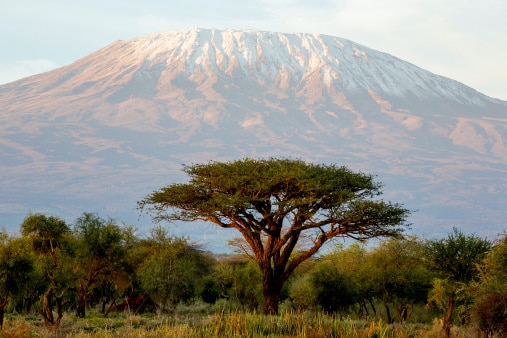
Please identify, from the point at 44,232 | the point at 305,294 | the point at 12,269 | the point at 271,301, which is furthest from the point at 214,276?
the point at 12,269

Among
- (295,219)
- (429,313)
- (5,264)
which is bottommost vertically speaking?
(429,313)

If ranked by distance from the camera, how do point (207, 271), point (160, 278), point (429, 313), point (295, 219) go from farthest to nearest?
1. point (207, 271)
2. point (429, 313)
3. point (160, 278)
4. point (295, 219)

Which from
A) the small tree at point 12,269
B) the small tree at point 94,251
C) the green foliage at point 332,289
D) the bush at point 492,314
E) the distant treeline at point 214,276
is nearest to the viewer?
the bush at point 492,314

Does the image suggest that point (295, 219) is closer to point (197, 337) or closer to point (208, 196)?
point (208, 196)

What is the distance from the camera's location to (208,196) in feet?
145

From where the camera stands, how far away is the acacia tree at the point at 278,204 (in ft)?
137

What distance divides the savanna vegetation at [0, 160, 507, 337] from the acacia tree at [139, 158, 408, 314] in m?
0.08

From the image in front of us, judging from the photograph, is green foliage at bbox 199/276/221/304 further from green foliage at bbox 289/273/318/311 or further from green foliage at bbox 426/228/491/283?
green foliage at bbox 426/228/491/283

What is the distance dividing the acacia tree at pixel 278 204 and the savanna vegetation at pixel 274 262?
8 centimetres

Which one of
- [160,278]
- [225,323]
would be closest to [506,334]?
[225,323]

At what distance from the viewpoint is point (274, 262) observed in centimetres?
4356

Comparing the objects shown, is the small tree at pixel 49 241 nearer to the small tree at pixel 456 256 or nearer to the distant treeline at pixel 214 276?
the distant treeline at pixel 214 276

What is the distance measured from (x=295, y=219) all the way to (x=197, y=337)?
18.7 meters

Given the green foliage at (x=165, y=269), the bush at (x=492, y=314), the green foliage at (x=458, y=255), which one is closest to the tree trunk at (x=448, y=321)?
the green foliage at (x=458, y=255)
